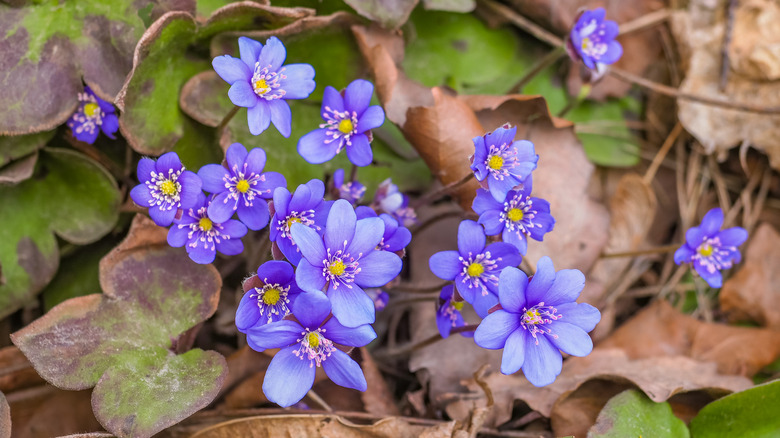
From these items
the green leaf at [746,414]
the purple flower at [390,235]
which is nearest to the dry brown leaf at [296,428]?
the purple flower at [390,235]

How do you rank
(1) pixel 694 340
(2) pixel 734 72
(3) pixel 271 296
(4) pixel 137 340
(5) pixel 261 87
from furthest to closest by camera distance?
(2) pixel 734 72 < (1) pixel 694 340 < (4) pixel 137 340 < (5) pixel 261 87 < (3) pixel 271 296

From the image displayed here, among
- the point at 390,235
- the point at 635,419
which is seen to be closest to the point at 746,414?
the point at 635,419

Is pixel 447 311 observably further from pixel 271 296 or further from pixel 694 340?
pixel 694 340

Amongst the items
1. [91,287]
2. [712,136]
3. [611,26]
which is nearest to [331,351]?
[91,287]

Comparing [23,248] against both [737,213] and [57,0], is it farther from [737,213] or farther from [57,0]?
[737,213]

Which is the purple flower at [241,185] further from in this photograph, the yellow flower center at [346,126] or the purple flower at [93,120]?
the purple flower at [93,120]
